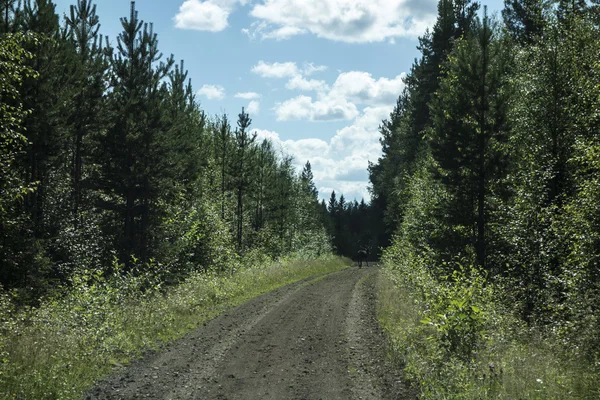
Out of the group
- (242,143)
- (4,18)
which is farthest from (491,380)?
(242,143)

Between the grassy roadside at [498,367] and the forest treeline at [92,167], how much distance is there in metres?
9.51

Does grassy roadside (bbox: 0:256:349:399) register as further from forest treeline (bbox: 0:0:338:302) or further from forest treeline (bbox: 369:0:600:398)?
forest treeline (bbox: 369:0:600:398)

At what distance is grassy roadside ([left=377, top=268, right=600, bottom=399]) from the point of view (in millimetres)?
7495

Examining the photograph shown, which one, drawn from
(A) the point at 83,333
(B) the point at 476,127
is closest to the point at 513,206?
(B) the point at 476,127

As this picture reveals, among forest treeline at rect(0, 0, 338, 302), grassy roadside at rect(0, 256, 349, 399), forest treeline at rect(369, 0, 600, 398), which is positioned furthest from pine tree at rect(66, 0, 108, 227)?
forest treeline at rect(369, 0, 600, 398)

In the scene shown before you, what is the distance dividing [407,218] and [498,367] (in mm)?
24044

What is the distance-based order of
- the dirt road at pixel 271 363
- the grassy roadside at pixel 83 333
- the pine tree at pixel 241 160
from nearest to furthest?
the grassy roadside at pixel 83 333 < the dirt road at pixel 271 363 < the pine tree at pixel 241 160

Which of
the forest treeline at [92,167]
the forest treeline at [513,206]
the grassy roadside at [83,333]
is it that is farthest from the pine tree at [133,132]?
the forest treeline at [513,206]

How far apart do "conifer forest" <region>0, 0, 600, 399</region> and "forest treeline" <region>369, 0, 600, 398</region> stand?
72 mm

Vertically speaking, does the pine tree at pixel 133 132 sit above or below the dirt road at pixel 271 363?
above

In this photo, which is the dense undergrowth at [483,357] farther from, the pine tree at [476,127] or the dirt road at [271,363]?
the pine tree at [476,127]

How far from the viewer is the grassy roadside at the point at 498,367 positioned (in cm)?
750

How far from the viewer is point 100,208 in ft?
76.5

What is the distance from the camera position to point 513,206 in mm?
17125
